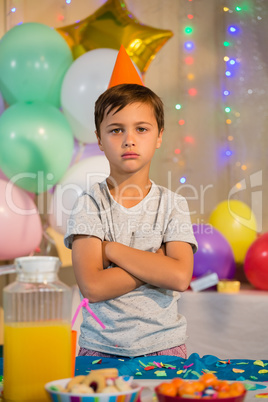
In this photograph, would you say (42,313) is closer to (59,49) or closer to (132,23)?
(59,49)

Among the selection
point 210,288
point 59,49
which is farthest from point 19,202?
point 210,288

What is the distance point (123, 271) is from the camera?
112 centimetres

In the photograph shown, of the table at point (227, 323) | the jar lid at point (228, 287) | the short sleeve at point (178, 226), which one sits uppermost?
the short sleeve at point (178, 226)

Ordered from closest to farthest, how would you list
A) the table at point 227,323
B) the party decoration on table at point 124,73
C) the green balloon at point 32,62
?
the party decoration on table at point 124,73 < the table at point 227,323 < the green balloon at point 32,62

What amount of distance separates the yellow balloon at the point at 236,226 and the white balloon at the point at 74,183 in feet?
2.01

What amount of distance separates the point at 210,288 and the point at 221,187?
2.38 ft

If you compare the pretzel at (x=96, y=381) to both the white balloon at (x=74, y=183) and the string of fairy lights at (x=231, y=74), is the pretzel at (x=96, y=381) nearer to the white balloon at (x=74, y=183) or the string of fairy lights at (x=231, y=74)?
the white balloon at (x=74, y=183)

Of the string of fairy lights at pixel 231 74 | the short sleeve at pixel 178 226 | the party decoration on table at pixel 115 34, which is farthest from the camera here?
the string of fairy lights at pixel 231 74

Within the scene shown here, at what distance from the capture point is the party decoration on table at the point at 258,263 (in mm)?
2332

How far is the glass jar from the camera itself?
0.65 metres

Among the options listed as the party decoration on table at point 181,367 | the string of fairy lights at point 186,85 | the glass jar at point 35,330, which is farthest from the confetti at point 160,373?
the string of fairy lights at point 186,85

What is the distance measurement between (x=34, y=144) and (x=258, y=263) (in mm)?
1088

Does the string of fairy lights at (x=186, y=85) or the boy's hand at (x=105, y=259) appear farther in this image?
the string of fairy lights at (x=186, y=85)

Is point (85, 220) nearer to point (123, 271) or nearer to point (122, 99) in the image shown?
point (123, 271)
